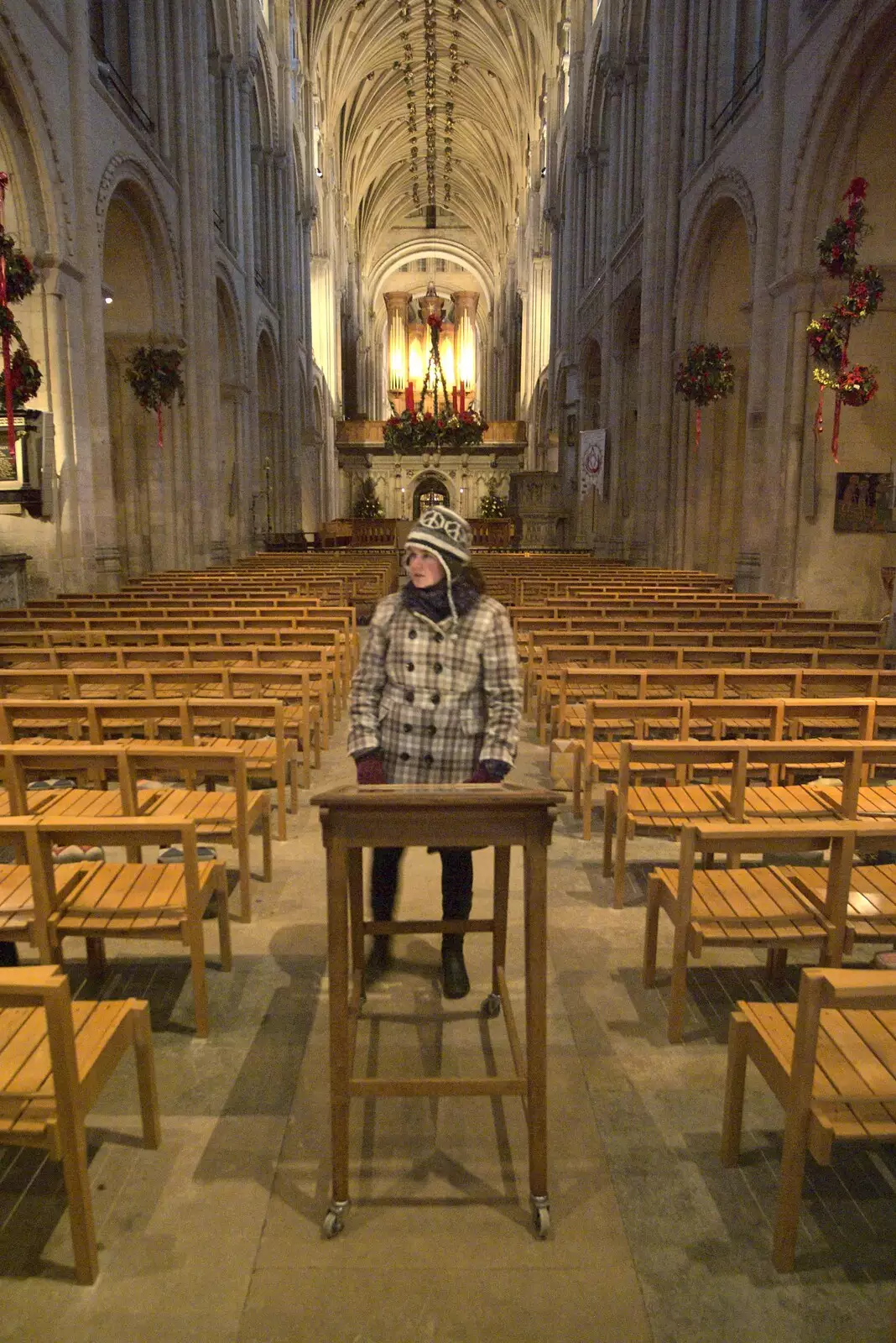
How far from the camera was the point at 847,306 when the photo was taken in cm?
974

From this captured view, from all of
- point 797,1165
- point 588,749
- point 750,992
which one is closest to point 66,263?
point 588,749

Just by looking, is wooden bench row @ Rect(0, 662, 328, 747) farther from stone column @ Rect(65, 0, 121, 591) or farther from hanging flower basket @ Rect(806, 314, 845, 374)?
→ hanging flower basket @ Rect(806, 314, 845, 374)

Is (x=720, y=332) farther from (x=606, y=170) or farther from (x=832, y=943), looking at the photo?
(x=832, y=943)

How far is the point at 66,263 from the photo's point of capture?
11445 mm

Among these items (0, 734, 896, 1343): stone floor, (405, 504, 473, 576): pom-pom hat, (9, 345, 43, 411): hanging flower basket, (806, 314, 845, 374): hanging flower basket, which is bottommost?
(0, 734, 896, 1343): stone floor

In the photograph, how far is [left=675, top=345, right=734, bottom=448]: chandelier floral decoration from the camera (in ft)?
46.2

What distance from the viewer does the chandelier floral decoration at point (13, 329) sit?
855cm

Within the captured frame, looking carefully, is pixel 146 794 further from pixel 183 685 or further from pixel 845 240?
pixel 845 240

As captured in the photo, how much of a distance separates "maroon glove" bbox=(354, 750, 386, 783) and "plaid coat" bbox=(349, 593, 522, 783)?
42 millimetres

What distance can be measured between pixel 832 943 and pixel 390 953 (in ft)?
5.44

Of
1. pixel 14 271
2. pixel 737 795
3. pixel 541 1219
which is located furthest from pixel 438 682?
pixel 14 271

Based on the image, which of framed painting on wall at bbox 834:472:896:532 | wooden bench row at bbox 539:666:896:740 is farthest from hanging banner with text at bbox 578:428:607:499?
wooden bench row at bbox 539:666:896:740

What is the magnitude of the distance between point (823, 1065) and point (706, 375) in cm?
1360

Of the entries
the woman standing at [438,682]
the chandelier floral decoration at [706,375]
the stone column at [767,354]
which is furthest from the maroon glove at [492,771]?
the chandelier floral decoration at [706,375]
